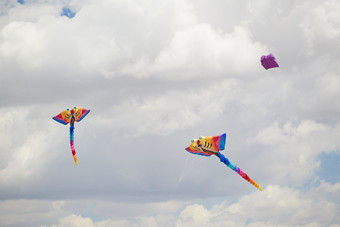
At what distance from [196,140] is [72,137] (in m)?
51.1

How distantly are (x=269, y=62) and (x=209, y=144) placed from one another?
38282 mm

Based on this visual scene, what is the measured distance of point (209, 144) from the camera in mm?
133625

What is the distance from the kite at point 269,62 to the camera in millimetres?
154250

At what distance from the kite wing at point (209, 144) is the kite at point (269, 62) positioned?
34142mm

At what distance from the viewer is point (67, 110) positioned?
529ft

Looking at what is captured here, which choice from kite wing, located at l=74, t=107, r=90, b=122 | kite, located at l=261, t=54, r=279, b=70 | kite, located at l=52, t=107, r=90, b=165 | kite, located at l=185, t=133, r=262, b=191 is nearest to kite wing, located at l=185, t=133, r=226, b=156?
kite, located at l=185, t=133, r=262, b=191

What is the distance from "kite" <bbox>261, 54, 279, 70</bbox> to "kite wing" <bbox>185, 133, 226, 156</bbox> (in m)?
34.1

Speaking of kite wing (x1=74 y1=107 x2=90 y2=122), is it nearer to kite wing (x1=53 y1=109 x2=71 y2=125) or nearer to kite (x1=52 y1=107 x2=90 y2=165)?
kite (x1=52 y1=107 x2=90 y2=165)

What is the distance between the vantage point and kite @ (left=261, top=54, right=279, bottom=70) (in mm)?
154250

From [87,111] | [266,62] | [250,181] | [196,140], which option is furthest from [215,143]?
[87,111]

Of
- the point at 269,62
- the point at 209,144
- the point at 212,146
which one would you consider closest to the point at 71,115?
the point at 209,144

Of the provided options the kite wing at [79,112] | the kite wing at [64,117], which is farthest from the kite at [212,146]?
the kite wing at [64,117]

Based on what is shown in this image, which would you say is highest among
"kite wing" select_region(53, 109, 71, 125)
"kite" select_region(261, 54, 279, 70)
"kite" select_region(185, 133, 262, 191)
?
"kite" select_region(261, 54, 279, 70)

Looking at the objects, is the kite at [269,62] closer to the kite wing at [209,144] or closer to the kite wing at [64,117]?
the kite wing at [209,144]
